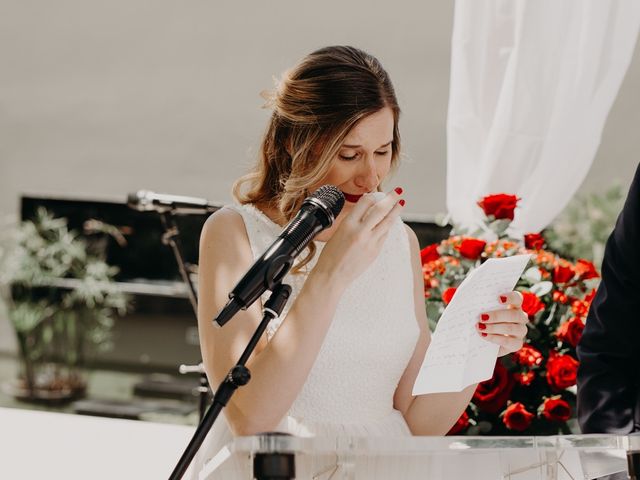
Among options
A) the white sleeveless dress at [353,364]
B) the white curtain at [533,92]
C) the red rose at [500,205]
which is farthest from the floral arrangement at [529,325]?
the white sleeveless dress at [353,364]

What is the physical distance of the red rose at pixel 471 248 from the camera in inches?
105

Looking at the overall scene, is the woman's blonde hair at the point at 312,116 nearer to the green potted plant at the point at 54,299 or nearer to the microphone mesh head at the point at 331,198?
the microphone mesh head at the point at 331,198

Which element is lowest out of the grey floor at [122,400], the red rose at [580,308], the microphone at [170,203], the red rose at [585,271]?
the grey floor at [122,400]

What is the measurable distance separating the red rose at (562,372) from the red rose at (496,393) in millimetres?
118

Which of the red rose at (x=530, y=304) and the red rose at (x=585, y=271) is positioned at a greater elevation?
the red rose at (x=585, y=271)

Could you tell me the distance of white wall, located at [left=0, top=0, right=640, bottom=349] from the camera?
19.7ft


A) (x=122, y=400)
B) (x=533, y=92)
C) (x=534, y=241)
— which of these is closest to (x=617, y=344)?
(x=534, y=241)

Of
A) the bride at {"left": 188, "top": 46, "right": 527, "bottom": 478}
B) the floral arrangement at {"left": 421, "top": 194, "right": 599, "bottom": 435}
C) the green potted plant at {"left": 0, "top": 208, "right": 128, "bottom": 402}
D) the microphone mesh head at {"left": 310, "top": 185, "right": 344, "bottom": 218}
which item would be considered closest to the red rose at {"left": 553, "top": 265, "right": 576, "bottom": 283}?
the floral arrangement at {"left": 421, "top": 194, "right": 599, "bottom": 435}

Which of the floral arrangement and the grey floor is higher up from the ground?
the floral arrangement

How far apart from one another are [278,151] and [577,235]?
3.76 m

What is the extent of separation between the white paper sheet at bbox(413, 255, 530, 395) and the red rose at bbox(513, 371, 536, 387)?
964 mm

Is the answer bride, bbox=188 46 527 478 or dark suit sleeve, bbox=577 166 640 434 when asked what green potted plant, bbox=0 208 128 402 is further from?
dark suit sleeve, bbox=577 166 640 434

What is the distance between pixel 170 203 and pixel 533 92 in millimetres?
1169

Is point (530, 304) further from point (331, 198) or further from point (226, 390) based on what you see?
point (226, 390)
